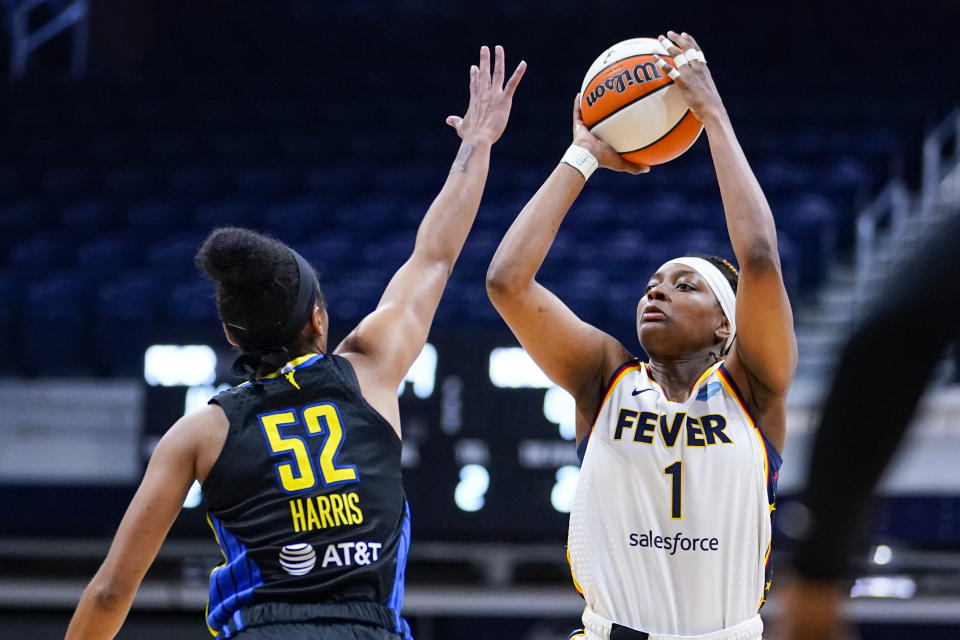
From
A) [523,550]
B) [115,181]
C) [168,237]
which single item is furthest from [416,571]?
[115,181]

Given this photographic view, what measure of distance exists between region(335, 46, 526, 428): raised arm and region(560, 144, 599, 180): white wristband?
0.22m

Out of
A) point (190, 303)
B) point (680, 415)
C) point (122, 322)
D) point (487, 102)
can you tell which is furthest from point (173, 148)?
point (680, 415)

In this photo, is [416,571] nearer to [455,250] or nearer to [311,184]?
[311,184]

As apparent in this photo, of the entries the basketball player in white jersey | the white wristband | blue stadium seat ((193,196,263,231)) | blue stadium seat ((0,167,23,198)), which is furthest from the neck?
blue stadium seat ((0,167,23,198))

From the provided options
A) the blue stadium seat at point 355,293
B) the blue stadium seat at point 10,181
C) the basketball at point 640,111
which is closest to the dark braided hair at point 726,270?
the basketball at point 640,111

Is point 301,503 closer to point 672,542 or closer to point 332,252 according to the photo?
point 672,542

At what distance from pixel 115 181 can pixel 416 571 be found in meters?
5.15

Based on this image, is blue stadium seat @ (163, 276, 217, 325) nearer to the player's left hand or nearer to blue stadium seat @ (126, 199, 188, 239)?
blue stadium seat @ (126, 199, 188, 239)

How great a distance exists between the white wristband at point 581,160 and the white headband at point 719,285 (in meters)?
0.35

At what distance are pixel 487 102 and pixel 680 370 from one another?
0.95 metres

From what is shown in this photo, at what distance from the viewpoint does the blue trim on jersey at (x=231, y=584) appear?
8.98 ft

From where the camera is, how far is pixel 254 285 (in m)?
2.82

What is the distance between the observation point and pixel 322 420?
283 cm

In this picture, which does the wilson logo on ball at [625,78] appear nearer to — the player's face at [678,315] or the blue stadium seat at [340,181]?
the player's face at [678,315]
